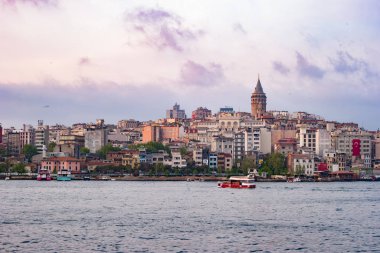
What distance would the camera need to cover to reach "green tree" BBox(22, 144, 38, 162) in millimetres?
115175

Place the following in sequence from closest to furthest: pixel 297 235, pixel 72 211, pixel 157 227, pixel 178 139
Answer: pixel 297 235, pixel 157 227, pixel 72 211, pixel 178 139

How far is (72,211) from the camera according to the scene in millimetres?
39062

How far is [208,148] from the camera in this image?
4338 inches

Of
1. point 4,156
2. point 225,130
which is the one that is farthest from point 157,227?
point 225,130

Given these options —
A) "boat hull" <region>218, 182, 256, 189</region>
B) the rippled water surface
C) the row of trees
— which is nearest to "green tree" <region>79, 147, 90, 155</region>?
the row of trees

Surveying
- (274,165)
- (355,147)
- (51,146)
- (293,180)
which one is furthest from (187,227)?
(51,146)

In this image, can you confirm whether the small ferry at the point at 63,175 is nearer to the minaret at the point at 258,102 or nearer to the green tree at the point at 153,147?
the green tree at the point at 153,147

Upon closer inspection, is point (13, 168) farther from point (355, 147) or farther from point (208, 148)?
point (355, 147)

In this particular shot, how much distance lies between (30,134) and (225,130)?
980 inches

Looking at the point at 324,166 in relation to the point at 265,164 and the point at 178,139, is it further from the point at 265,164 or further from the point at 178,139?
the point at 178,139

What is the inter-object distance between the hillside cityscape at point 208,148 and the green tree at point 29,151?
0.34ft

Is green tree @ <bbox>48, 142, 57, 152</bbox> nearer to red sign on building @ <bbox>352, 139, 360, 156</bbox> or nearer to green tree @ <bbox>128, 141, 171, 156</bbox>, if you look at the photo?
green tree @ <bbox>128, 141, 171, 156</bbox>

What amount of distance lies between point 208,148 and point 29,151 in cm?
2153

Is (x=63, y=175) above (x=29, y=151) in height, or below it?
below
